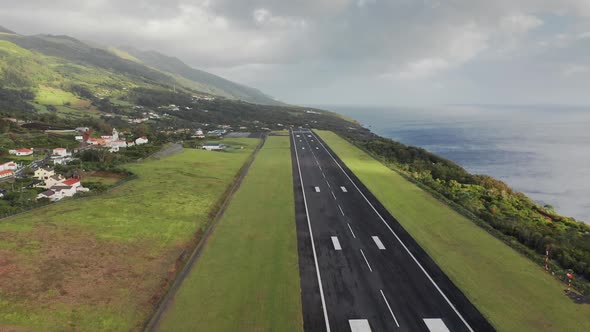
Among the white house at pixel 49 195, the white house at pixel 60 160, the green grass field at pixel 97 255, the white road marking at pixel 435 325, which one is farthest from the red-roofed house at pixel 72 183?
the white road marking at pixel 435 325

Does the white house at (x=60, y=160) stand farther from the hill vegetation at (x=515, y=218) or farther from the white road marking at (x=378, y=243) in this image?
the hill vegetation at (x=515, y=218)

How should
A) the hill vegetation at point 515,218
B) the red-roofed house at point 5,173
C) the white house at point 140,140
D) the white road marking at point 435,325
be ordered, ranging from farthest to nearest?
the white house at point 140,140
the red-roofed house at point 5,173
the hill vegetation at point 515,218
the white road marking at point 435,325

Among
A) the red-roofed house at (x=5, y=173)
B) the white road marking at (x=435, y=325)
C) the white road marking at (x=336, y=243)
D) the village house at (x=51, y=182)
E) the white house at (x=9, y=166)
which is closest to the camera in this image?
the white road marking at (x=435, y=325)

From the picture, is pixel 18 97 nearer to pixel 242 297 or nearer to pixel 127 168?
pixel 127 168

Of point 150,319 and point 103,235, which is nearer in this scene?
point 150,319

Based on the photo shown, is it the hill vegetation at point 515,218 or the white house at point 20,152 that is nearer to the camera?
the hill vegetation at point 515,218

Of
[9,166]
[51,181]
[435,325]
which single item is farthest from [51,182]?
[435,325]

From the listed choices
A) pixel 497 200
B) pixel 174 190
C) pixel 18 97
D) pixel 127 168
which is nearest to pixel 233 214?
pixel 174 190
